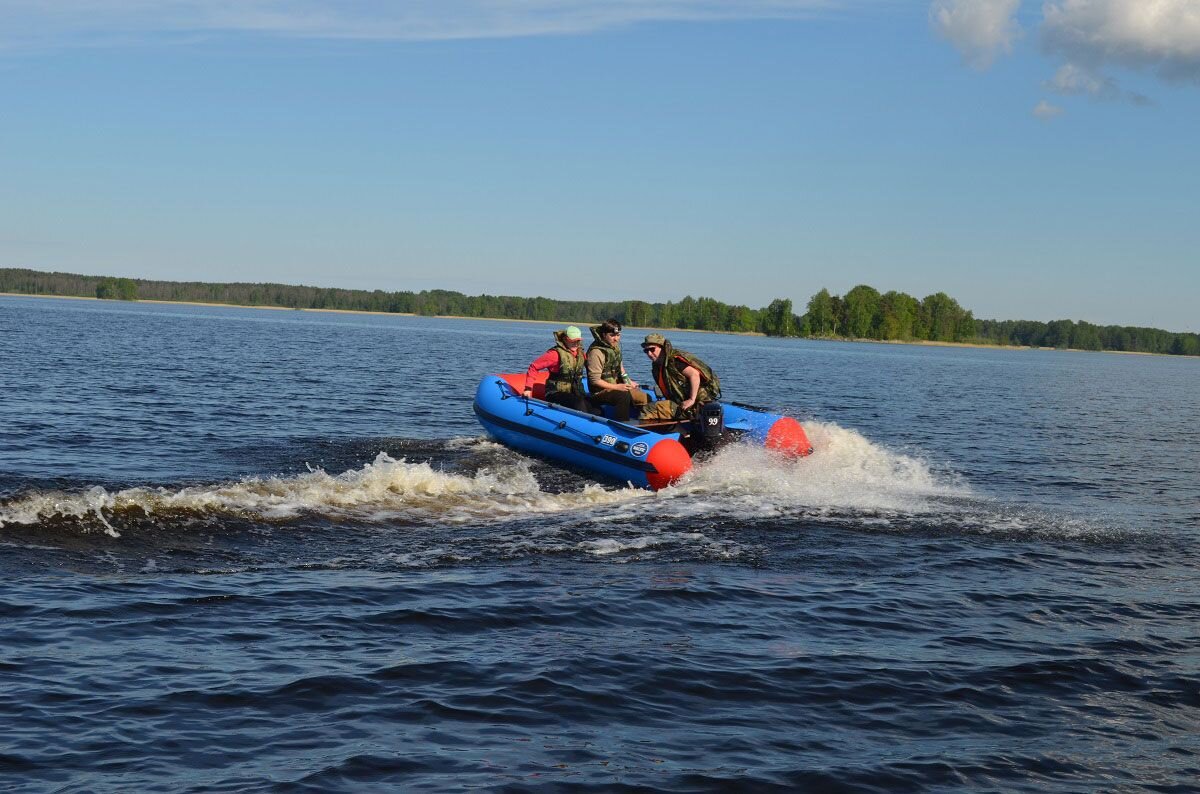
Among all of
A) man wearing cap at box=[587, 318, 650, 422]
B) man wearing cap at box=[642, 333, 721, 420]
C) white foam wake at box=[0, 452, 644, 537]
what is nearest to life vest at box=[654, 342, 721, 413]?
man wearing cap at box=[642, 333, 721, 420]

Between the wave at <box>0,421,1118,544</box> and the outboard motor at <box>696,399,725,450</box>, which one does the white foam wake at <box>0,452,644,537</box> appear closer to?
the wave at <box>0,421,1118,544</box>

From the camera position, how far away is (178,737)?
553cm

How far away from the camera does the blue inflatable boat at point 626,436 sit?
13.5 meters

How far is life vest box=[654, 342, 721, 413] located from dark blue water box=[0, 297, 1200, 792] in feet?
3.49

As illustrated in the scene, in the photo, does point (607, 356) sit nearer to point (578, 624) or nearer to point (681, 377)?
point (681, 377)

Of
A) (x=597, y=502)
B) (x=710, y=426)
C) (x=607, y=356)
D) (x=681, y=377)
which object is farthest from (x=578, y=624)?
(x=607, y=356)

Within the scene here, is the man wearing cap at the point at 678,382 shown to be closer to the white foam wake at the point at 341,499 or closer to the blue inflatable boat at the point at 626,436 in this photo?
the blue inflatable boat at the point at 626,436

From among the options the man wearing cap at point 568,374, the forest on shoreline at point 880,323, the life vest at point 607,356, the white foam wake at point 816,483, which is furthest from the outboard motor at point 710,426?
the forest on shoreline at point 880,323

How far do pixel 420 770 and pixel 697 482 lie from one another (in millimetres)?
8876

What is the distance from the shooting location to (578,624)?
7.83 m

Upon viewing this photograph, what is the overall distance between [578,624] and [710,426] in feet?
22.5

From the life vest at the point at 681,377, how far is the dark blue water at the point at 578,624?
106cm

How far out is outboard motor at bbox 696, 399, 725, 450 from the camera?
14375mm

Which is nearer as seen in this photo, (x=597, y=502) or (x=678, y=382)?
(x=597, y=502)
